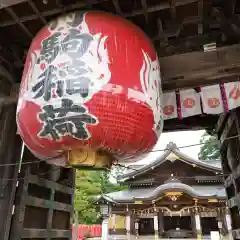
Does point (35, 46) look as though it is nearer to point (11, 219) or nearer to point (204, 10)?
point (204, 10)

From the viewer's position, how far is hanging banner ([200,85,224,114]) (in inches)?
133

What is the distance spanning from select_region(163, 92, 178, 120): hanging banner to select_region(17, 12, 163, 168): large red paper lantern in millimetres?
908

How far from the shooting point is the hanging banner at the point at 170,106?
11.8ft

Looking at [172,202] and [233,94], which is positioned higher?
[233,94]

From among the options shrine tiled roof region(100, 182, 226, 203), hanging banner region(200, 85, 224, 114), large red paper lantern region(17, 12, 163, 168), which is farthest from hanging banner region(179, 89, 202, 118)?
shrine tiled roof region(100, 182, 226, 203)

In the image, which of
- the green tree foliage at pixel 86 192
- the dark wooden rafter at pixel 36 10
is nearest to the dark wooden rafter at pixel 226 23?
the dark wooden rafter at pixel 36 10

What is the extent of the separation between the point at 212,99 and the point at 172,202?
11969 mm

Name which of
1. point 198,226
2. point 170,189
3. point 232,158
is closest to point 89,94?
point 232,158

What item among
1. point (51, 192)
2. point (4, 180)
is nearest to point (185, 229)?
point (51, 192)

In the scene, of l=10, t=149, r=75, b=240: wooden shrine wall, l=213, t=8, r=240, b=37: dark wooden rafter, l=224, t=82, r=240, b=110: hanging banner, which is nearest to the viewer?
l=213, t=8, r=240, b=37: dark wooden rafter

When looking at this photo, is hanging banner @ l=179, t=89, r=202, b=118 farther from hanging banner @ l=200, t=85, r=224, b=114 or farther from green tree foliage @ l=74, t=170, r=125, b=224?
green tree foliage @ l=74, t=170, r=125, b=224

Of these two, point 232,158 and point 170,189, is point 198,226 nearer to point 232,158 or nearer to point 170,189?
point 170,189

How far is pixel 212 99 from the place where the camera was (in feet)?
11.3

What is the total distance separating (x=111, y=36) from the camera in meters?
2.60
